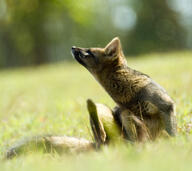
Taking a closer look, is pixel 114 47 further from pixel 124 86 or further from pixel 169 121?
pixel 169 121

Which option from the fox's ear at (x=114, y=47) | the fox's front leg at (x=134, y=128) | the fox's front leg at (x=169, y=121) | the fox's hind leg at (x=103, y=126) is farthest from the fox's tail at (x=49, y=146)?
the fox's ear at (x=114, y=47)

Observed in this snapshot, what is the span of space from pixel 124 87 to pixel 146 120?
499 millimetres

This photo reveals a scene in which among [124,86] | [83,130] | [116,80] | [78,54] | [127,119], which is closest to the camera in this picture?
[127,119]

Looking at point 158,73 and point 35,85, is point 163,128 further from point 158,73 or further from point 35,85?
point 35,85

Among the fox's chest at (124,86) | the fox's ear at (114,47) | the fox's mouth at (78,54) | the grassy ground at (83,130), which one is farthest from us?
the fox's mouth at (78,54)

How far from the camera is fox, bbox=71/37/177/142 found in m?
4.38

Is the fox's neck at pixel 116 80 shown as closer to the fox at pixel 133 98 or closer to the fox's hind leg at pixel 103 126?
the fox at pixel 133 98

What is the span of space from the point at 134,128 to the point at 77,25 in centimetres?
4380

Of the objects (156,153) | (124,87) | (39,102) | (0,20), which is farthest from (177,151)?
(0,20)

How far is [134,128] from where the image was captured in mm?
4383

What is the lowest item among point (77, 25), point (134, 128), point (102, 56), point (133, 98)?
point (134, 128)

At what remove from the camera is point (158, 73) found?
14.0 m

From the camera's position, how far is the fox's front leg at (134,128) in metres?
4.37

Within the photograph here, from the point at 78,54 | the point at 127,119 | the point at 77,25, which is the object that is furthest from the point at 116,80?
the point at 77,25
